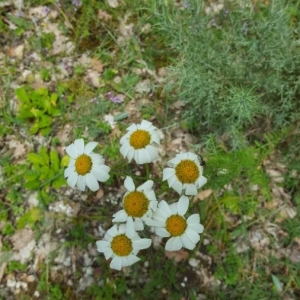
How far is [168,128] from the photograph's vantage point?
3.13 meters

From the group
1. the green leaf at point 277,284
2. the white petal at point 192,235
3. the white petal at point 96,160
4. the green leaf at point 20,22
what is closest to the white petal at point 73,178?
the white petal at point 96,160

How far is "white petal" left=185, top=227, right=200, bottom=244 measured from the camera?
6.33ft

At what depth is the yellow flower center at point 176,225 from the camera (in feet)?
6.35

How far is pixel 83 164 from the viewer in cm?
201

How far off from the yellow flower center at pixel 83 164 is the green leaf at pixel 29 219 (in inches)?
45.3

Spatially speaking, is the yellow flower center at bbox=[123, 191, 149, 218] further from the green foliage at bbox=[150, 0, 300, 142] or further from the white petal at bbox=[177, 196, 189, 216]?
the green foliage at bbox=[150, 0, 300, 142]

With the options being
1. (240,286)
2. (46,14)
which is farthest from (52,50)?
(240,286)

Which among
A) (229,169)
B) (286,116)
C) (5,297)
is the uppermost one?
(229,169)

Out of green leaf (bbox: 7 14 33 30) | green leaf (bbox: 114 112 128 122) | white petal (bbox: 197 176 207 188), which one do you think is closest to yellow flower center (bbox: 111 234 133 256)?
white petal (bbox: 197 176 207 188)

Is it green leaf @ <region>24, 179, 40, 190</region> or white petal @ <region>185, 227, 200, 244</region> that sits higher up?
white petal @ <region>185, 227, 200, 244</region>

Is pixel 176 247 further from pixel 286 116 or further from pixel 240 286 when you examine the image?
pixel 286 116

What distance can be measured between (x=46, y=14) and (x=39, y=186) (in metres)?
1.55

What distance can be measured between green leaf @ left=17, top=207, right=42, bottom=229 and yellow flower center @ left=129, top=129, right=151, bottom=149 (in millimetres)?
1341

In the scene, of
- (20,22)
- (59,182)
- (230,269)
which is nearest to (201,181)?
(230,269)
